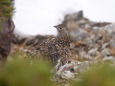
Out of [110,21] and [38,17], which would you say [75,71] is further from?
[110,21]

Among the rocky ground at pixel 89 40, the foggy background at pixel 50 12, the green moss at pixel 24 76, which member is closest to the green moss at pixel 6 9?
the green moss at pixel 24 76

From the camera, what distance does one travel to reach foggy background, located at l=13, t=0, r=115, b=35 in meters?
14.5

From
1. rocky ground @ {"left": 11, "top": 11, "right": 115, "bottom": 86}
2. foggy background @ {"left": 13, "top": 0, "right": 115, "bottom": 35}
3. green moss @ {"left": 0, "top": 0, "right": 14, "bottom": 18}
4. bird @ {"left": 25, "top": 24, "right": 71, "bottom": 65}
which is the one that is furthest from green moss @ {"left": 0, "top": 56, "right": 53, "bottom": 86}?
foggy background @ {"left": 13, "top": 0, "right": 115, "bottom": 35}

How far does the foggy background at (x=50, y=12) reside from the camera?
14500 millimetres

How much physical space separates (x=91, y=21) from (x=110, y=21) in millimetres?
1154

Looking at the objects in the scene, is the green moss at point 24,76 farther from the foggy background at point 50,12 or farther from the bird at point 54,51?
the foggy background at point 50,12

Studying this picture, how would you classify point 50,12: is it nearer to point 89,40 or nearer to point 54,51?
point 89,40

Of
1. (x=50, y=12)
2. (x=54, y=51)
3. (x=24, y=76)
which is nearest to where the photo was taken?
(x=24, y=76)

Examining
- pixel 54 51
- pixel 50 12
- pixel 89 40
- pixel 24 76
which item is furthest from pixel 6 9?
pixel 50 12

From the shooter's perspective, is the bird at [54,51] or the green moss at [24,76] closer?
the green moss at [24,76]

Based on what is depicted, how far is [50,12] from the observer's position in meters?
15.7

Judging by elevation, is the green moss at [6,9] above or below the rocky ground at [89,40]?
below

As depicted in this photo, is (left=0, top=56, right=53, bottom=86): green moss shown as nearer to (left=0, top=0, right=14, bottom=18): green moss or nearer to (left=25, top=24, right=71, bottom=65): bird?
(left=0, top=0, right=14, bottom=18): green moss

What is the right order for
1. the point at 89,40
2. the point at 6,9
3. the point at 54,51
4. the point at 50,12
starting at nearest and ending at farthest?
the point at 6,9 → the point at 54,51 → the point at 89,40 → the point at 50,12
